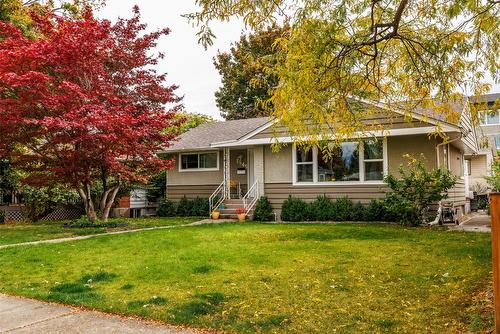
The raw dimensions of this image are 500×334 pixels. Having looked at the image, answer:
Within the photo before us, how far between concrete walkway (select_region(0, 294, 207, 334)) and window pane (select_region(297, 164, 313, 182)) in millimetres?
11815

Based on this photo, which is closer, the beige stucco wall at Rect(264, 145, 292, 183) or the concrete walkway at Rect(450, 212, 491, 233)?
the concrete walkway at Rect(450, 212, 491, 233)

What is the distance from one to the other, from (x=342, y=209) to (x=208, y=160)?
7270mm

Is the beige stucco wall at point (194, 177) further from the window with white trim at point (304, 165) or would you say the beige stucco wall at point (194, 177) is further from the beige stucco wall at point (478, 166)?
the beige stucco wall at point (478, 166)

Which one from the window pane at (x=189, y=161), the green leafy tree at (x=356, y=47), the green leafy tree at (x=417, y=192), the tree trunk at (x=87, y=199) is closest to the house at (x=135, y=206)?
the window pane at (x=189, y=161)

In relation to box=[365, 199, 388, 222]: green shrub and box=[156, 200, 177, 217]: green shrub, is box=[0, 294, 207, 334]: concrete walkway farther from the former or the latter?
box=[156, 200, 177, 217]: green shrub

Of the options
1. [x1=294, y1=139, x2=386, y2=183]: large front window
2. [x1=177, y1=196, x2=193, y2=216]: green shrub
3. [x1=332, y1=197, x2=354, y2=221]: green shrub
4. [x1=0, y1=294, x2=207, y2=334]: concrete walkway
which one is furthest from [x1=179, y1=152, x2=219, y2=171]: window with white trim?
[x1=0, y1=294, x2=207, y2=334]: concrete walkway

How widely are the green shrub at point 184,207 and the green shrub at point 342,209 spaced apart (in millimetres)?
7153

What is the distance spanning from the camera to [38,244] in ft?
32.6

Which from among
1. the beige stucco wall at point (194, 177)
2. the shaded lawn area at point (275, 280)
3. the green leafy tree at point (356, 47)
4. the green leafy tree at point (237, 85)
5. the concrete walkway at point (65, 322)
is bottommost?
the concrete walkway at point (65, 322)

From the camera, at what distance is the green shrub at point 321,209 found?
48.9 feet

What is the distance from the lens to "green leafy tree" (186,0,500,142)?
5586mm

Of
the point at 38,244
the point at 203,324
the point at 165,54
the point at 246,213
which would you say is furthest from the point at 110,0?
the point at 203,324

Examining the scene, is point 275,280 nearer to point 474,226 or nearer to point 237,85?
point 474,226

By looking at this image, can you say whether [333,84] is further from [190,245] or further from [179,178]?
[179,178]
